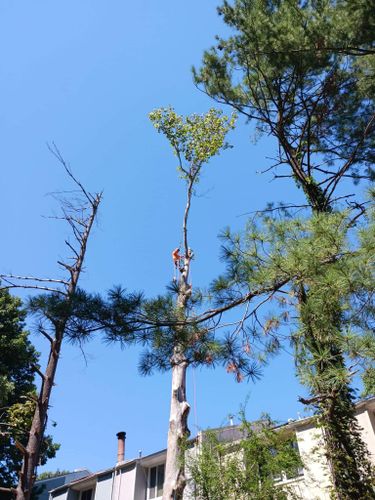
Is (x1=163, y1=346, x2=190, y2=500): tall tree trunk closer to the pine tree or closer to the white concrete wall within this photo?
the pine tree

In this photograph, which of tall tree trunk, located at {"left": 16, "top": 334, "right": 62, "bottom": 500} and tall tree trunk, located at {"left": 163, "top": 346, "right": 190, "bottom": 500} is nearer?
tall tree trunk, located at {"left": 16, "top": 334, "right": 62, "bottom": 500}

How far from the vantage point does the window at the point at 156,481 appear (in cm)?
1464

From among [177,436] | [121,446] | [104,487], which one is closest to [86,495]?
[104,487]

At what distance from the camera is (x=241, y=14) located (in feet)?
22.7

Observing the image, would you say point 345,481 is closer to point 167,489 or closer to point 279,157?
point 167,489

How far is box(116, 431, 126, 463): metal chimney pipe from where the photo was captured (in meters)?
16.8

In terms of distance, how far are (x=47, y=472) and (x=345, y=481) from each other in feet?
95.9

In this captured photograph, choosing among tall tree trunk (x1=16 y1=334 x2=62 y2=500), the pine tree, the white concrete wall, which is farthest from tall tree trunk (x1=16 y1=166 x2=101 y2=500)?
the white concrete wall

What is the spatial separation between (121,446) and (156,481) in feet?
9.10

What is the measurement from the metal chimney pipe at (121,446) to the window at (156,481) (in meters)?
1.93

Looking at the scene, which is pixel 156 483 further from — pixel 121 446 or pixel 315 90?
pixel 315 90

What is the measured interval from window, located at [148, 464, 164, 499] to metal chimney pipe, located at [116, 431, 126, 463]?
1934 mm

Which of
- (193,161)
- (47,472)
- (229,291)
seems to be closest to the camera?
(229,291)

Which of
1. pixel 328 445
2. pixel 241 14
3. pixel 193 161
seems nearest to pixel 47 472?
pixel 193 161
